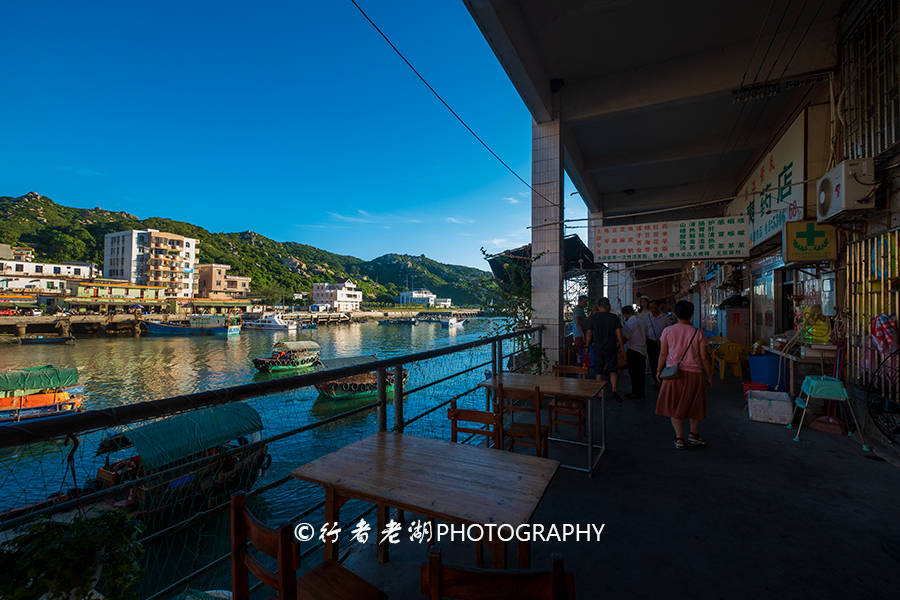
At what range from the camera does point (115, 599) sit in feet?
3.40

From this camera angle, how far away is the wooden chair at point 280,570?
1.00 m

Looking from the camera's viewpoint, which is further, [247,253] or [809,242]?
[247,253]

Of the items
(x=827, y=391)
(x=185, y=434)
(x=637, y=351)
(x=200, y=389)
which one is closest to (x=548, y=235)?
(x=637, y=351)

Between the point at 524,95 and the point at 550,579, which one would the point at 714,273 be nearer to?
the point at 524,95

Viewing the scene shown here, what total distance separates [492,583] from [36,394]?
2190 cm

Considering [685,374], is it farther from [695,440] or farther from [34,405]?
[34,405]

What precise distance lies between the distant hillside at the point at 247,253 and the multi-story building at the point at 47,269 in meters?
7.13

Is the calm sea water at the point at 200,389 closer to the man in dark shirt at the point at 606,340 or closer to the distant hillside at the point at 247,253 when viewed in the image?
the man in dark shirt at the point at 606,340

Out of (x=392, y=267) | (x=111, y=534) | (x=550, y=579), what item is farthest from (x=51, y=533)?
(x=392, y=267)

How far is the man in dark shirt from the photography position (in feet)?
16.8

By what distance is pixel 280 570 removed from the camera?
100cm

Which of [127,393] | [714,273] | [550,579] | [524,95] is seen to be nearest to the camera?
[550,579]

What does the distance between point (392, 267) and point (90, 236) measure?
2705 inches

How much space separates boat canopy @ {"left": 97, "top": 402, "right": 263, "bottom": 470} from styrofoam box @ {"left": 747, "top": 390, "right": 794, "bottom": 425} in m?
6.69
